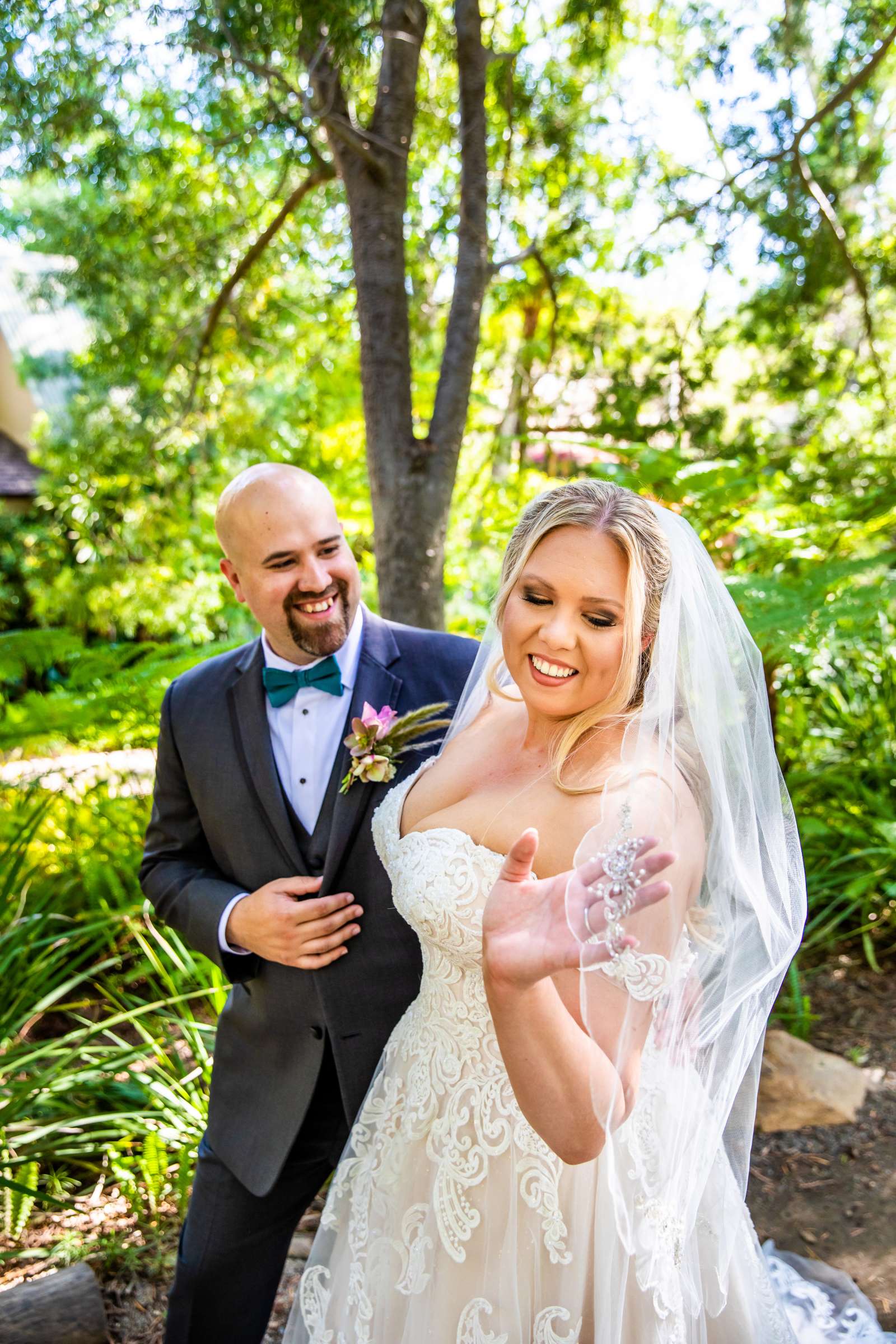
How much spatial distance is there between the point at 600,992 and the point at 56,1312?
2137mm

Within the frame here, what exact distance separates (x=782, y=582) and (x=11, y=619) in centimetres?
1245

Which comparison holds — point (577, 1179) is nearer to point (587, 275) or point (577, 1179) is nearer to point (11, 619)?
point (587, 275)

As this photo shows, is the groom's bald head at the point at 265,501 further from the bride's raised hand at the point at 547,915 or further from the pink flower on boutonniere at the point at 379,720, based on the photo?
the bride's raised hand at the point at 547,915

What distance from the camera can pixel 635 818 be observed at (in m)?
1.70

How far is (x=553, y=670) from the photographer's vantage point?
6.41 feet

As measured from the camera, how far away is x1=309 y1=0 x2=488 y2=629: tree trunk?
3.91m

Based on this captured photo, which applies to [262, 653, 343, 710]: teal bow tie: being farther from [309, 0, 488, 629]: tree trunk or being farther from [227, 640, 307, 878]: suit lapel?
[309, 0, 488, 629]: tree trunk

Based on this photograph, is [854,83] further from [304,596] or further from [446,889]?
[446,889]

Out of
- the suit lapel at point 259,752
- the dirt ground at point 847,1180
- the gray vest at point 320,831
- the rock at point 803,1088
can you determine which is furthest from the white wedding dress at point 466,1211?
the rock at point 803,1088

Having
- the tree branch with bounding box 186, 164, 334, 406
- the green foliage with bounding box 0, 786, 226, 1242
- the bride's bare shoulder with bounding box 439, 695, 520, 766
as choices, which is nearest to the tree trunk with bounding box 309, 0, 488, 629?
the tree branch with bounding box 186, 164, 334, 406

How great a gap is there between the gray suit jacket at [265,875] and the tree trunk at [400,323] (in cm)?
116

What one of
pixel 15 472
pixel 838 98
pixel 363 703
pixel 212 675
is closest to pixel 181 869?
pixel 212 675

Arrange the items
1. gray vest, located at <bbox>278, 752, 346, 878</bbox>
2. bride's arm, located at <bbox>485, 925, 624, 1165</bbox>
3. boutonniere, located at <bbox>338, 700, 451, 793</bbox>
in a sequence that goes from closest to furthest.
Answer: bride's arm, located at <bbox>485, 925, 624, 1165</bbox>, boutonniere, located at <bbox>338, 700, 451, 793</bbox>, gray vest, located at <bbox>278, 752, 346, 878</bbox>

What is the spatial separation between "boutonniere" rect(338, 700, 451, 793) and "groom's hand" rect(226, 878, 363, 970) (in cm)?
26
